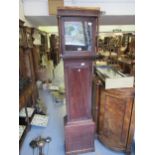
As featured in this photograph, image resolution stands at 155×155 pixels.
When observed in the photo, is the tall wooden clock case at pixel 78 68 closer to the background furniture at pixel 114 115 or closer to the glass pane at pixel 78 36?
the glass pane at pixel 78 36

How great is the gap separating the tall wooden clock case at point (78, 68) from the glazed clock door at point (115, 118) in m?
0.21

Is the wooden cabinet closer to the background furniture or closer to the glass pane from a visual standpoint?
the background furniture

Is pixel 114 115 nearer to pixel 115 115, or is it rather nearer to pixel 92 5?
pixel 115 115

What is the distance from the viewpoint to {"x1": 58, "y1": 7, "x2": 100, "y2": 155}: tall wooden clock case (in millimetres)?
1439

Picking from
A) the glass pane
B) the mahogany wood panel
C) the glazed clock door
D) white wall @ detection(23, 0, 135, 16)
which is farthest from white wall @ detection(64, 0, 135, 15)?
the glazed clock door

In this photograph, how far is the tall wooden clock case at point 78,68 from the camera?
1.44 meters

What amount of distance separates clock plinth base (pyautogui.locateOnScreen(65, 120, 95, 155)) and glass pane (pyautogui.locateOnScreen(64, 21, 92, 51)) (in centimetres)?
93

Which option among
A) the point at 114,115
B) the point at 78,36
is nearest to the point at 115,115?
the point at 114,115

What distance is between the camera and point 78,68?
164 centimetres

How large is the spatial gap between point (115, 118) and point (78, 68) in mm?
813

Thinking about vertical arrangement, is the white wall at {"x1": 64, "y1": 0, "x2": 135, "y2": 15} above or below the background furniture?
above

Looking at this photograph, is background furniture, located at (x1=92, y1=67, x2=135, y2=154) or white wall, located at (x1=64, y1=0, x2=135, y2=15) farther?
white wall, located at (x1=64, y1=0, x2=135, y2=15)

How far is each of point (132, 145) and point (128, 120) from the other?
0.40m
